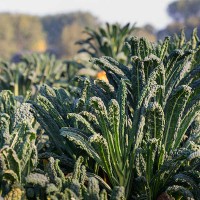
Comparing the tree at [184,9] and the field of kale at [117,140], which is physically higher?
the tree at [184,9]

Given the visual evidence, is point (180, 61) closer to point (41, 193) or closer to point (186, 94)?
point (186, 94)

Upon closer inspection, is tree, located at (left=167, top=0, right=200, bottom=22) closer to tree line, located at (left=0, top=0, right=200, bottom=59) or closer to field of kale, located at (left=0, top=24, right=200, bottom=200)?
tree line, located at (left=0, top=0, right=200, bottom=59)

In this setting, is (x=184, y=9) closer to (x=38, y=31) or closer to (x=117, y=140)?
(x=38, y=31)

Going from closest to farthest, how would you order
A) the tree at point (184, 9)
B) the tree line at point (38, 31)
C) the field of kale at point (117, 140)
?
the field of kale at point (117, 140) → the tree line at point (38, 31) → the tree at point (184, 9)

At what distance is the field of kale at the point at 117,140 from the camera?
5.73 feet

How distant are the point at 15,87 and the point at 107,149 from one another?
10.3 ft

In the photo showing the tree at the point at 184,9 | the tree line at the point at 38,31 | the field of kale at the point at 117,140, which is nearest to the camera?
the field of kale at the point at 117,140

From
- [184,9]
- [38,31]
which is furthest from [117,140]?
[38,31]

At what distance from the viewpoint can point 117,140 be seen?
1943 mm

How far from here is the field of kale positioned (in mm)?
Answer: 1747

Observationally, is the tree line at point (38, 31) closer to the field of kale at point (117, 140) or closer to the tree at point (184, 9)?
the tree at point (184, 9)

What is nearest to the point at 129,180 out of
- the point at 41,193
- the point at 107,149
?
the point at 107,149

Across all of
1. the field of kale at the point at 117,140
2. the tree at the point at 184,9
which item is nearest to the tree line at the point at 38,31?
the tree at the point at 184,9

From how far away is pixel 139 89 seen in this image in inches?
85.3
